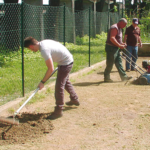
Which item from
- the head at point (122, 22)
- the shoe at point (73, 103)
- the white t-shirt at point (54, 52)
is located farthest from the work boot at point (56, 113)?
the head at point (122, 22)

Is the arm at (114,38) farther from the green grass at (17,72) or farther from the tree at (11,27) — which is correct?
the tree at (11,27)

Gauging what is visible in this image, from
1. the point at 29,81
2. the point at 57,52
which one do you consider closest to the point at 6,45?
the point at 29,81

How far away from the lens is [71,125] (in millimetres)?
4750

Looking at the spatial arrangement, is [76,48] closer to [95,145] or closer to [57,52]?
[57,52]

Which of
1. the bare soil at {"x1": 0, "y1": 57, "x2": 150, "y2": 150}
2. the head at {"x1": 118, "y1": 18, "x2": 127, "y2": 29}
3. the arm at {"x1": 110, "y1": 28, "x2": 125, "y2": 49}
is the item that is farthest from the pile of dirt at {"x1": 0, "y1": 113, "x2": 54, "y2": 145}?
the head at {"x1": 118, "y1": 18, "x2": 127, "y2": 29}

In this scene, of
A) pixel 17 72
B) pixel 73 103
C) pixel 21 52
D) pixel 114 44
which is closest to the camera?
pixel 73 103

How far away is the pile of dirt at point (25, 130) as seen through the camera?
413cm

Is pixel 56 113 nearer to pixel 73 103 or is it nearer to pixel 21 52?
pixel 73 103

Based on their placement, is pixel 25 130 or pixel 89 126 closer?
pixel 25 130

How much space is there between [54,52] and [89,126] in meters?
1.37

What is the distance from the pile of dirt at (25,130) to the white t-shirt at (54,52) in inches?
43.0

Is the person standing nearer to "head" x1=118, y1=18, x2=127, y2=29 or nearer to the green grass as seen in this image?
"head" x1=118, y1=18, x2=127, y2=29

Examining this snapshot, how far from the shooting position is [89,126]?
4684mm

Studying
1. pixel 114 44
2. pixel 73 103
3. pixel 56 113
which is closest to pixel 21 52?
pixel 114 44
